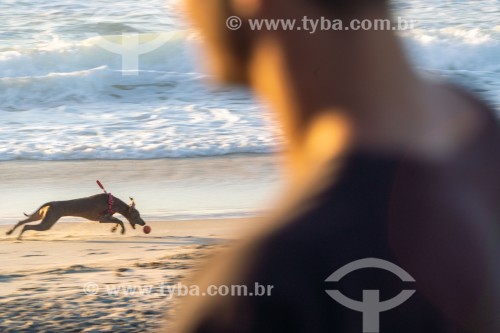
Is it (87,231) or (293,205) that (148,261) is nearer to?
(87,231)

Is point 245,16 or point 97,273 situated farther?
point 97,273

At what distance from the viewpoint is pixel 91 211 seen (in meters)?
6.89

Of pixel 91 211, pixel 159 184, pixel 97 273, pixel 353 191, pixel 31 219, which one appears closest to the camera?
pixel 353 191

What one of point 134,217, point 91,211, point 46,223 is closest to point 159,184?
point 91,211

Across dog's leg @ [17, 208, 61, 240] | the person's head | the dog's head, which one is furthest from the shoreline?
the person's head

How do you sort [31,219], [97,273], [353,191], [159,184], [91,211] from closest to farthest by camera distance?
[353,191] → [97,273] → [31,219] → [91,211] → [159,184]

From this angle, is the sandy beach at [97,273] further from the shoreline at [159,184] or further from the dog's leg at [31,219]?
the shoreline at [159,184]

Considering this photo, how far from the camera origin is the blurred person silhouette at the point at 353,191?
772 millimetres

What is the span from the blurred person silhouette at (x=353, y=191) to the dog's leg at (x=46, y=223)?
585 centimetres

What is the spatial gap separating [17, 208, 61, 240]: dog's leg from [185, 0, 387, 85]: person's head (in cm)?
585

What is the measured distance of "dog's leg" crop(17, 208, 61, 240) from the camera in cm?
662

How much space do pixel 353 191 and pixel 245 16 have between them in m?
0.16

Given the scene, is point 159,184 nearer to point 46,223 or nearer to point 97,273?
point 46,223

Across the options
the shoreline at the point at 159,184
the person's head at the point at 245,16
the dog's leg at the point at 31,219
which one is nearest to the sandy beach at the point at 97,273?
the dog's leg at the point at 31,219
